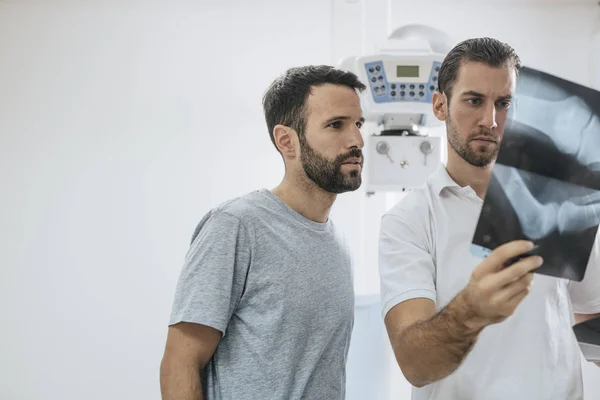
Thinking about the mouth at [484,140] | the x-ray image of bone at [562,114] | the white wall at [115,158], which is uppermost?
the x-ray image of bone at [562,114]

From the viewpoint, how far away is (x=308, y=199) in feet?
5.07

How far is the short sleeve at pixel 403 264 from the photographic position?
→ 1191 mm

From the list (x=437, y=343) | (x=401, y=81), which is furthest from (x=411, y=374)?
(x=401, y=81)

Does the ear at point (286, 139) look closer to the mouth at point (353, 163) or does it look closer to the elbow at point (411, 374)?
the mouth at point (353, 163)

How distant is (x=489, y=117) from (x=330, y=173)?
15.9 inches

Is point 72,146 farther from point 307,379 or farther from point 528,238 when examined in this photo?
point 528,238

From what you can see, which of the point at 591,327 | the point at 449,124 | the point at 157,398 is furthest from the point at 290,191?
the point at 157,398

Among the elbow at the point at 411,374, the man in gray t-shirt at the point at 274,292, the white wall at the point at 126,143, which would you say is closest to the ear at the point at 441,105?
the man in gray t-shirt at the point at 274,292

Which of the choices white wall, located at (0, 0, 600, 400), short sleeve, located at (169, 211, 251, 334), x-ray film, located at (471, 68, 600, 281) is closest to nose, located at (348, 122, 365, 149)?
short sleeve, located at (169, 211, 251, 334)

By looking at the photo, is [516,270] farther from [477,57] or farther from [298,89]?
[298,89]

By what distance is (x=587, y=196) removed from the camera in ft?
3.07

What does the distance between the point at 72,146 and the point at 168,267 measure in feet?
2.90

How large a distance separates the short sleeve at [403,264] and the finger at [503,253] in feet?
1.10

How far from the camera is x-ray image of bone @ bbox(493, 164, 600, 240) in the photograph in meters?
0.89
